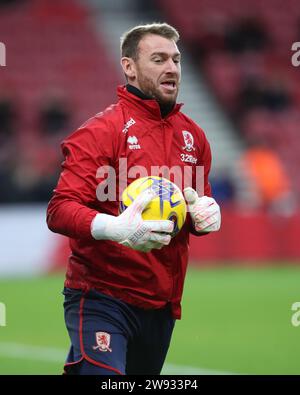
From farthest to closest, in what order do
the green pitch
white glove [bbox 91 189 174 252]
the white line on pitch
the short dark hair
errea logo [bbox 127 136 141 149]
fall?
the green pitch
the white line on pitch
the short dark hair
errea logo [bbox 127 136 141 149]
white glove [bbox 91 189 174 252]

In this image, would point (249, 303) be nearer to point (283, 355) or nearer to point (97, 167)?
point (283, 355)

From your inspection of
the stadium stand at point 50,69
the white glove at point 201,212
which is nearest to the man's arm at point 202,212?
the white glove at point 201,212

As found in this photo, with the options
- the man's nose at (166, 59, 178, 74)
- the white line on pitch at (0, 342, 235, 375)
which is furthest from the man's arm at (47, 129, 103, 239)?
the white line on pitch at (0, 342, 235, 375)

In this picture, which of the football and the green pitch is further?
the green pitch

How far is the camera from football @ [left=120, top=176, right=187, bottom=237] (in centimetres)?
573

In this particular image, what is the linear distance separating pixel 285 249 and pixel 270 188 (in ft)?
7.98

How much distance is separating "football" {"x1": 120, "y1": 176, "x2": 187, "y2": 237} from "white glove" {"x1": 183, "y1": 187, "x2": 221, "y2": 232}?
150 mm

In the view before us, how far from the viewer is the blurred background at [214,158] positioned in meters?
11.5

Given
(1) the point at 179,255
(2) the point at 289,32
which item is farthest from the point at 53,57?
(1) the point at 179,255

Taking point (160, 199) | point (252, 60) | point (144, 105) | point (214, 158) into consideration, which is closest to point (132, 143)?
point (144, 105)

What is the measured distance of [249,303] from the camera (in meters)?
14.1

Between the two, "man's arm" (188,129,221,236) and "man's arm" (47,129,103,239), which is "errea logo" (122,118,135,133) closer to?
"man's arm" (47,129,103,239)

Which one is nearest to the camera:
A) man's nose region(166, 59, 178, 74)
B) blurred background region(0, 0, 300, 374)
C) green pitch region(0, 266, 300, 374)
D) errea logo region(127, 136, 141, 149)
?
errea logo region(127, 136, 141, 149)
